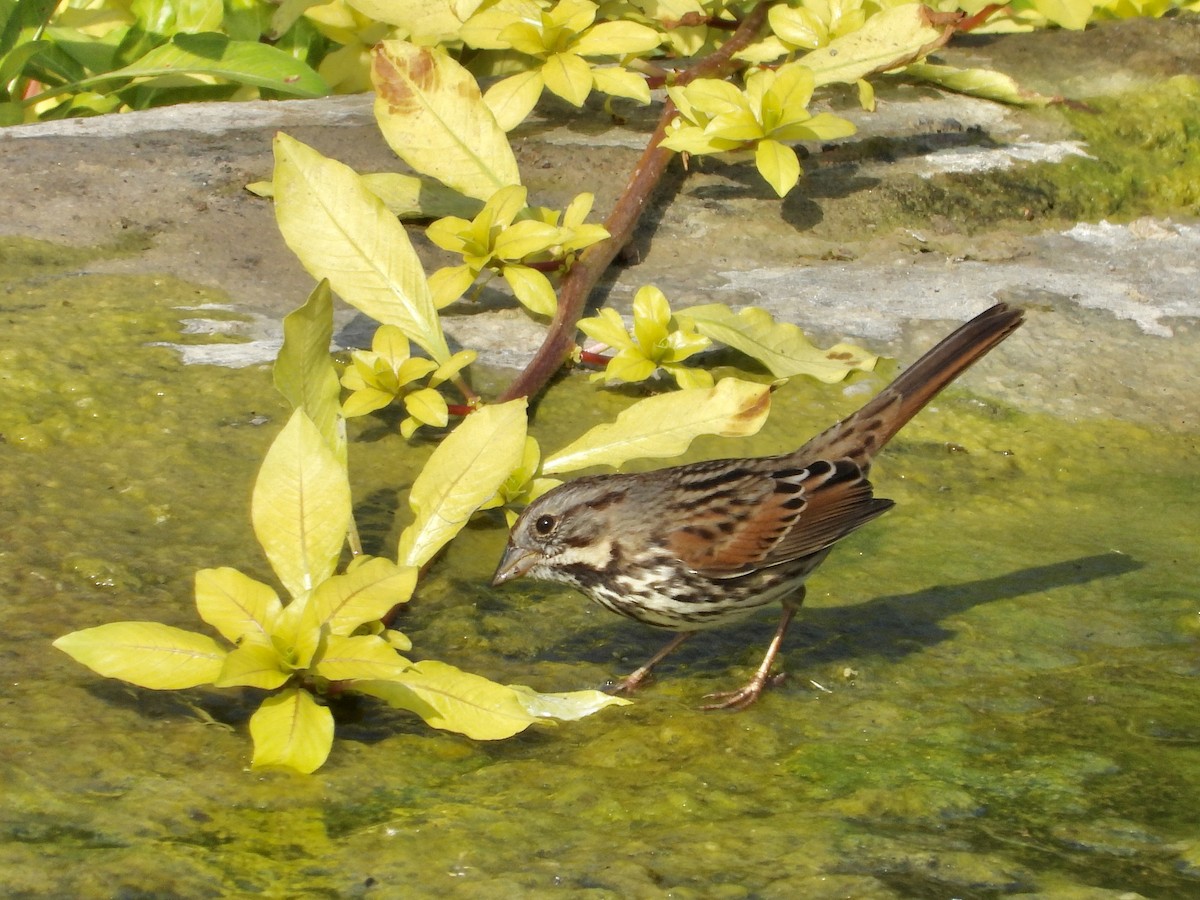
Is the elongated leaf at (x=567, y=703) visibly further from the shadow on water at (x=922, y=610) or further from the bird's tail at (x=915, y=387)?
the bird's tail at (x=915, y=387)

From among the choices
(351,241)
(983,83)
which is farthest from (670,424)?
(983,83)

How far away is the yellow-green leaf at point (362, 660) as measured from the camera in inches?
117

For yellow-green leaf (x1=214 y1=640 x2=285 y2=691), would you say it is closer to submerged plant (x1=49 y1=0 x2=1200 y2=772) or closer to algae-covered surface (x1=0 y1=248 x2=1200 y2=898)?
submerged plant (x1=49 y1=0 x2=1200 y2=772)

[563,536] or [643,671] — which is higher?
[563,536]

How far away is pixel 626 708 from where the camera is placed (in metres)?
3.42

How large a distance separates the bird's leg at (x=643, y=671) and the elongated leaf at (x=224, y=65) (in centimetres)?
350

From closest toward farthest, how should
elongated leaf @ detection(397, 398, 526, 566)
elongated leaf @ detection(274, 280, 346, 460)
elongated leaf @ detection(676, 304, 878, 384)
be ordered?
elongated leaf @ detection(397, 398, 526, 566) < elongated leaf @ detection(274, 280, 346, 460) < elongated leaf @ detection(676, 304, 878, 384)

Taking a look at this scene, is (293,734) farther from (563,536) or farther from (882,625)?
(882,625)

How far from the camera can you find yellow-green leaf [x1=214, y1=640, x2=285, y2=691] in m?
2.88

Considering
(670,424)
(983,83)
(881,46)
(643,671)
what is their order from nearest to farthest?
(643,671) → (670,424) → (881,46) → (983,83)

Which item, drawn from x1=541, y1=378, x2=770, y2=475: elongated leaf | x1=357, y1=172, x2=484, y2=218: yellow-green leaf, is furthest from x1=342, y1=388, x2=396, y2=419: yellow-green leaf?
x1=357, y1=172, x2=484, y2=218: yellow-green leaf

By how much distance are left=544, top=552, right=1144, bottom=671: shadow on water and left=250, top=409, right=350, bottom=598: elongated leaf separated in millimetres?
672

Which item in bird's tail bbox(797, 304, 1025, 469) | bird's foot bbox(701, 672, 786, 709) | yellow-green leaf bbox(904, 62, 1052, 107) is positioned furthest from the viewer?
yellow-green leaf bbox(904, 62, 1052, 107)

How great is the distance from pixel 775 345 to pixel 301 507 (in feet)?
5.87
